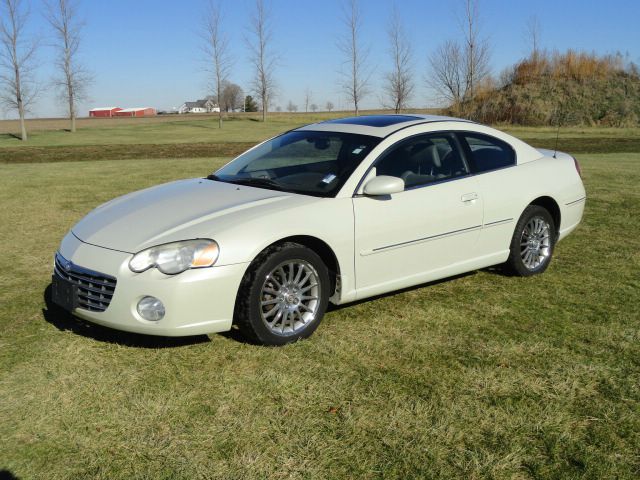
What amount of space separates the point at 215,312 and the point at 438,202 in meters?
2.07

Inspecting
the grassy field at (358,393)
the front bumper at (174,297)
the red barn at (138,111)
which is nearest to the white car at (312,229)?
the front bumper at (174,297)

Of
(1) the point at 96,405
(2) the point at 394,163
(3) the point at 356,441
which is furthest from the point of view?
(2) the point at 394,163

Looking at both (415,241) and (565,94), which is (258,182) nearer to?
(415,241)

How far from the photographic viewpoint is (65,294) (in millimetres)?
4410

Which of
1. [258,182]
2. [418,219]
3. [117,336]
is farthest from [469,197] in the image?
[117,336]

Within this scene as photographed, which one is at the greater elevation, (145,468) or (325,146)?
(325,146)

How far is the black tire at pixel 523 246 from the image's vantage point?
19.5ft

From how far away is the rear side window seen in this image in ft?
18.6

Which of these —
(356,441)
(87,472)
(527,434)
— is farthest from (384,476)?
(87,472)

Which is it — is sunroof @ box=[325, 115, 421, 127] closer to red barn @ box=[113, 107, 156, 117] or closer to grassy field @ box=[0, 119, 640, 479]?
grassy field @ box=[0, 119, 640, 479]

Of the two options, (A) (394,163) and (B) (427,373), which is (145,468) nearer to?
(B) (427,373)

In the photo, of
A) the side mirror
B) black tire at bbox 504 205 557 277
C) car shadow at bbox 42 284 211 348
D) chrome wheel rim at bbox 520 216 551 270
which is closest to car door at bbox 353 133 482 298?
the side mirror

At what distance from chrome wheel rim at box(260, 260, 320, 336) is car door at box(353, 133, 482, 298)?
41 centimetres

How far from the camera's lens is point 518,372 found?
4047 millimetres
